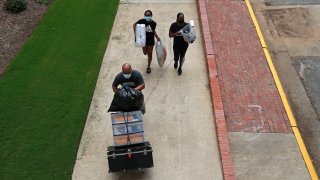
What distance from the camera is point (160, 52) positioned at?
10.0 meters

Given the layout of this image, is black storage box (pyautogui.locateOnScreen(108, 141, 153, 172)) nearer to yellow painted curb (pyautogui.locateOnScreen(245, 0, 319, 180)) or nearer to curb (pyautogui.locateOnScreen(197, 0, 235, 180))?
curb (pyautogui.locateOnScreen(197, 0, 235, 180))

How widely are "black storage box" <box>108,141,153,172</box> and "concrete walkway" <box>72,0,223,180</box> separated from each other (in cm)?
45

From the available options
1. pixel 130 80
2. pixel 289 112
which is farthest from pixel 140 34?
pixel 289 112

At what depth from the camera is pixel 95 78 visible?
33.9 feet

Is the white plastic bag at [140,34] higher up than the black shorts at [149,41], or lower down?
higher up

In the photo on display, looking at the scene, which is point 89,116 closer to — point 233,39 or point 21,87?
point 21,87

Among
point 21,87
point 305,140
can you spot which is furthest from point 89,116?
point 305,140

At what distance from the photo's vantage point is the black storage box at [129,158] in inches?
286

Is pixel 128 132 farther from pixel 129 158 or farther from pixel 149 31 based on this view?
pixel 149 31

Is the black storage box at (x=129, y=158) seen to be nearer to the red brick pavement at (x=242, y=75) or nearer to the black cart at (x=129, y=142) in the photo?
the black cart at (x=129, y=142)

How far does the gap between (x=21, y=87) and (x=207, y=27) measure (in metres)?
5.49

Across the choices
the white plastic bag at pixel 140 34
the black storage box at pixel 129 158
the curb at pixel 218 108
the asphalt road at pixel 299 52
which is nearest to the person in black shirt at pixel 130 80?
the black storage box at pixel 129 158

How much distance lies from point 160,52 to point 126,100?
2895 millimetres

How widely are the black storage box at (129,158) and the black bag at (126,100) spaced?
28.3 inches
